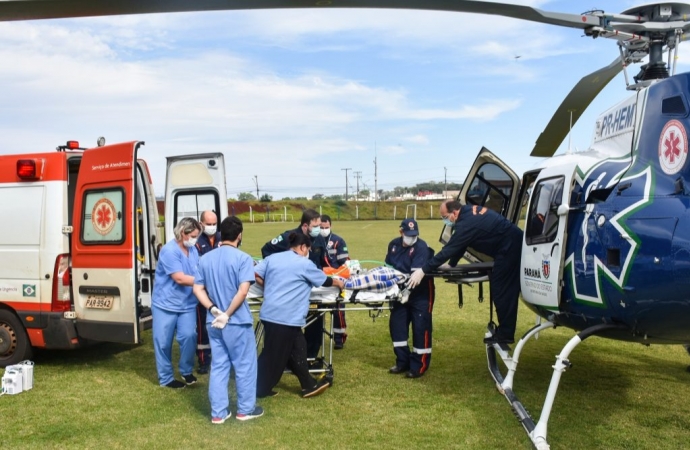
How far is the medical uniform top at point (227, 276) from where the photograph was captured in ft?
17.0

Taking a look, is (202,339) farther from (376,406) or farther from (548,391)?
(548,391)

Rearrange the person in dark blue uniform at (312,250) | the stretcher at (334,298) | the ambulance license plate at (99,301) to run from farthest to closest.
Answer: the person in dark blue uniform at (312,250) < the ambulance license plate at (99,301) < the stretcher at (334,298)

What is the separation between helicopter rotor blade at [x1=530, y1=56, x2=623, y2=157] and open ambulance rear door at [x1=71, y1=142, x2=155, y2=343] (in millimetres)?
4589

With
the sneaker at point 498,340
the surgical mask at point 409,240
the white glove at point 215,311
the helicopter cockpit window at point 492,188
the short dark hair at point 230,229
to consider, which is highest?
the helicopter cockpit window at point 492,188

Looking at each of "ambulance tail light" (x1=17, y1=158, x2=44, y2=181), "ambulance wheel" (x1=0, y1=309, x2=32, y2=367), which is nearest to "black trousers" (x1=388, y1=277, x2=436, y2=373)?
"ambulance wheel" (x1=0, y1=309, x2=32, y2=367)

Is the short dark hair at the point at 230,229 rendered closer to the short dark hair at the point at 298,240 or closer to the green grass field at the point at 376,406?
the short dark hair at the point at 298,240

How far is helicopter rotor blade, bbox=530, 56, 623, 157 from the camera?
584 centimetres

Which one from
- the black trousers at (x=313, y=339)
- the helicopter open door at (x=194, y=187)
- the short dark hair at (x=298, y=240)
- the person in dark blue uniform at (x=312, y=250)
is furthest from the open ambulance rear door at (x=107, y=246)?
the black trousers at (x=313, y=339)

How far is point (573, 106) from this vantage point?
620 cm

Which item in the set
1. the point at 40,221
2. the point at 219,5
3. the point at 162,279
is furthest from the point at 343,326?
the point at 219,5

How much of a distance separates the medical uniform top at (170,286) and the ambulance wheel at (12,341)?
1.84m

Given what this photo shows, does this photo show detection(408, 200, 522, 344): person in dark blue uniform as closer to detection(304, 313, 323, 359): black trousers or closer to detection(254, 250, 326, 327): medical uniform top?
detection(254, 250, 326, 327): medical uniform top

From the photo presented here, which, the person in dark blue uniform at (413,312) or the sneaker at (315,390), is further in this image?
the person in dark blue uniform at (413,312)

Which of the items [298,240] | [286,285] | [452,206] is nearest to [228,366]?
[286,285]
